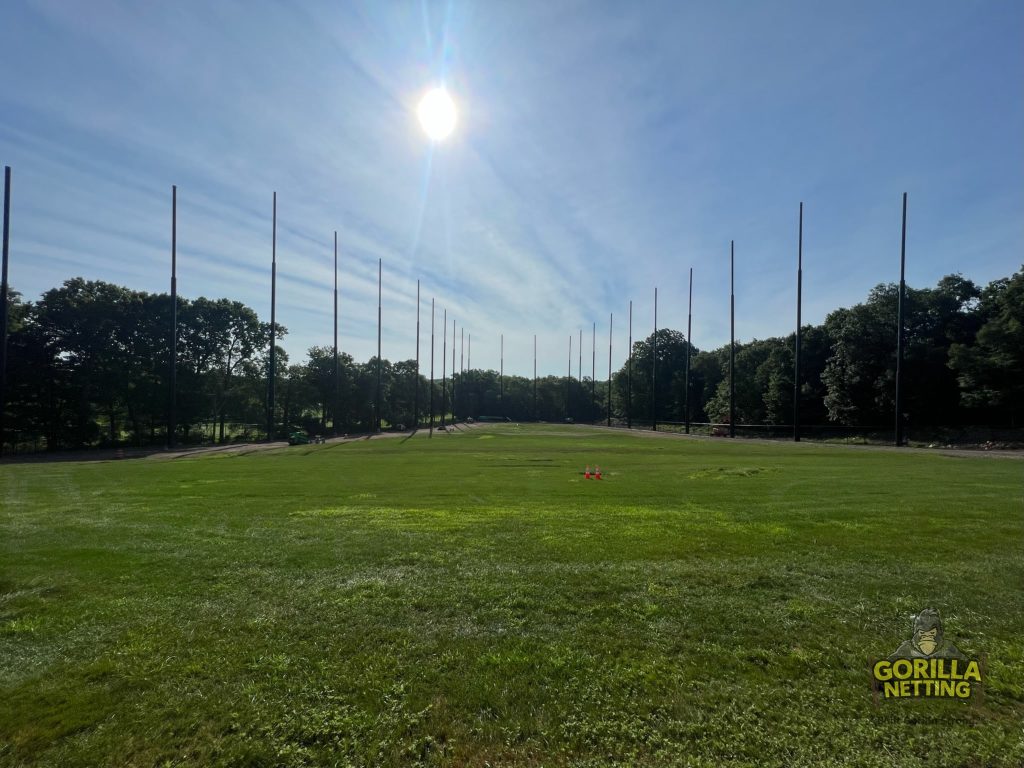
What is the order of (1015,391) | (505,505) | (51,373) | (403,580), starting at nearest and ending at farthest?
(403,580), (505,505), (1015,391), (51,373)

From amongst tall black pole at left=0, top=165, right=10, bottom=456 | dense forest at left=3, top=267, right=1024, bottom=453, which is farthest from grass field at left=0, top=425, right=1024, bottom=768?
dense forest at left=3, top=267, right=1024, bottom=453

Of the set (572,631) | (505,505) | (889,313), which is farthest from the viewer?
(889,313)

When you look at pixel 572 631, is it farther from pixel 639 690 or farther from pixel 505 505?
pixel 505 505

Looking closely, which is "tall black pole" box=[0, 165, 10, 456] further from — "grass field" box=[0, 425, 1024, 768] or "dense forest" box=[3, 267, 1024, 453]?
"grass field" box=[0, 425, 1024, 768]

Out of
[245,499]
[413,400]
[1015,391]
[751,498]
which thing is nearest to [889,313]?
[1015,391]

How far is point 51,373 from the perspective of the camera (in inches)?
1576

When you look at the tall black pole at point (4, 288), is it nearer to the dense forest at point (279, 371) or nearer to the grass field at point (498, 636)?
the dense forest at point (279, 371)

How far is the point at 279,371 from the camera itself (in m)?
62.5

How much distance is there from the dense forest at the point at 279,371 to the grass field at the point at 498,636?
131ft

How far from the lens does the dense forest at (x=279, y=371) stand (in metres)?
38.5

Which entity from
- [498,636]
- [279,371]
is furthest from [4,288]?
[498,636]

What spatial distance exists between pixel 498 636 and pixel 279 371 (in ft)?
213

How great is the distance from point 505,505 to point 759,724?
8.20m

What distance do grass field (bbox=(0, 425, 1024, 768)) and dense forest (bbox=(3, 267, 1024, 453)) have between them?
40066mm
